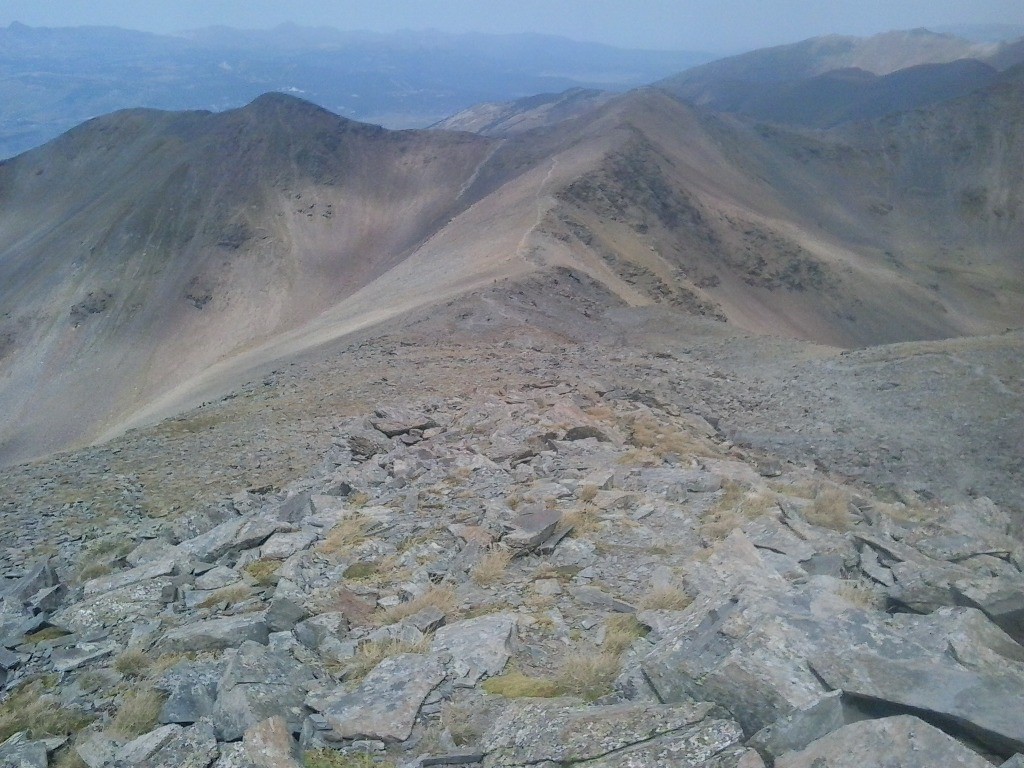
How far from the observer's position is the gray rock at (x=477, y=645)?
5.85 meters

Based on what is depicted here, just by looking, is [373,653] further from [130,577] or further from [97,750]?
[130,577]

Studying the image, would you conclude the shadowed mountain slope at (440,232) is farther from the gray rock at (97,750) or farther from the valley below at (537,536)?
the gray rock at (97,750)

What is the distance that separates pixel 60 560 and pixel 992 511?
14350 mm

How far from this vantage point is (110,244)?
2320 inches

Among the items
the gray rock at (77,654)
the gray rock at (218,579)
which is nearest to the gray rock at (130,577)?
the gray rock at (218,579)

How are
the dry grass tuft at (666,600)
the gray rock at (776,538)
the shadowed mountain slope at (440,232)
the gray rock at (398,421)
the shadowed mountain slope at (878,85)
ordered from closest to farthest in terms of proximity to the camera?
the dry grass tuft at (666,600), the gray rock at (776,538), the gray rock at (398,421), the shadowed mountain slope at (440,232), the shadowed mountain slope at (878,85)

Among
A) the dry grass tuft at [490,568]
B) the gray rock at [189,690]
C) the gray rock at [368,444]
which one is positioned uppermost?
the gray rock at [189,690]

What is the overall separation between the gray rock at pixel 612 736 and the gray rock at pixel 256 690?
1.57m

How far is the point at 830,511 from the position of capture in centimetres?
977

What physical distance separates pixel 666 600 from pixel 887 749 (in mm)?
2997

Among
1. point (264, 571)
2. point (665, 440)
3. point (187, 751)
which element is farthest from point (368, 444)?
point (187, 751)

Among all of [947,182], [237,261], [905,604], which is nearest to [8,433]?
[237,261]

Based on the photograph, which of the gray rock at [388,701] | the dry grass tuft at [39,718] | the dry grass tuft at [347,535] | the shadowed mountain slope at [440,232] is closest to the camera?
the gray rock at [388,701]

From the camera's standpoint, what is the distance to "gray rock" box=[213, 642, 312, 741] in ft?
16.8
